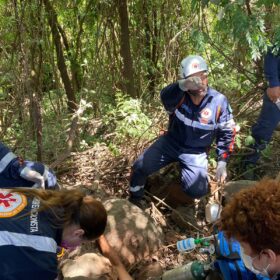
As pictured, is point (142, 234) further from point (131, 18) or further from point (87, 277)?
point (131, 18)

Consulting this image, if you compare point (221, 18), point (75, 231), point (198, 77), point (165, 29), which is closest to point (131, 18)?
point (165, 29)

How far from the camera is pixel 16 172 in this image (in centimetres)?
312

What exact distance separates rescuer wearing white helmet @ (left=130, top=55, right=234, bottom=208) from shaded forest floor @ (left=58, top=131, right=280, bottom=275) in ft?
1.11

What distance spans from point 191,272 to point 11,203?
1093mm

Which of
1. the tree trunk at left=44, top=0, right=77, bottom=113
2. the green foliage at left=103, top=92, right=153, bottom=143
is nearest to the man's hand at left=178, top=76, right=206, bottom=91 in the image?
the green foliage at left=103, top=92, right=153, bottom=143

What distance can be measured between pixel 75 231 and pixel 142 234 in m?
1.35

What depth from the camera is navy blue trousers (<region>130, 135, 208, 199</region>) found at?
3.90m

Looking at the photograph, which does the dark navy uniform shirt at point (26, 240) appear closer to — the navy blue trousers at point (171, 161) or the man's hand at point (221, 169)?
the navy blue trousers at point (171, 161)

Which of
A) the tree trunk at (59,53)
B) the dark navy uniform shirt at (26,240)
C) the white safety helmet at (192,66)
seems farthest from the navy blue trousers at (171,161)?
the tree trunk at (59,53)

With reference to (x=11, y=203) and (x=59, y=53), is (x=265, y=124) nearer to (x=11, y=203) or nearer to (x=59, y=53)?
(x=11, y=203)

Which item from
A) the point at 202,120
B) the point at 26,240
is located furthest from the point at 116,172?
the point at 26,240

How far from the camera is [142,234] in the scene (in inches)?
136

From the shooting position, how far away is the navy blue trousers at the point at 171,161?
3904 mm

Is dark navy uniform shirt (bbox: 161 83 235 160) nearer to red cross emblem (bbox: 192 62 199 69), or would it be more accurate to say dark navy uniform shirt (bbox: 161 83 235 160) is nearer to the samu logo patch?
the samu logo patch
